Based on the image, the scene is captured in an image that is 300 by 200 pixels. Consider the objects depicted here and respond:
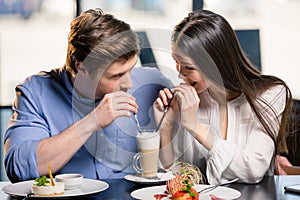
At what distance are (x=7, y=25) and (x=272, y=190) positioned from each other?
9.93ft

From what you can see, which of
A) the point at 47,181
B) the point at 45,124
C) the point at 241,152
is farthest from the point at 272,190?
the point at 45,124

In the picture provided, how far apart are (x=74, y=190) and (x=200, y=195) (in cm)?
40

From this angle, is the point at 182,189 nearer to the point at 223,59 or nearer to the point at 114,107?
the point at 114,107

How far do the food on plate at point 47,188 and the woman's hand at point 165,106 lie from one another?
54cm

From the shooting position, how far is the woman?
2305mm

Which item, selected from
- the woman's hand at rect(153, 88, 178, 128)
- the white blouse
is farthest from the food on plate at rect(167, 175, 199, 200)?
the woman's hand at rect(153, 88, 178, 128)

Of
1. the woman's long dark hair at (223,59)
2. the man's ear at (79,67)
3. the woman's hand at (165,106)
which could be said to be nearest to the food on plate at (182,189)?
the woman's hand at (165,106)

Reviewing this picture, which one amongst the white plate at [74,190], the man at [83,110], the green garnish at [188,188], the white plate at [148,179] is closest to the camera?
the green garnish at [188,188]

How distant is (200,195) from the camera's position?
200cm

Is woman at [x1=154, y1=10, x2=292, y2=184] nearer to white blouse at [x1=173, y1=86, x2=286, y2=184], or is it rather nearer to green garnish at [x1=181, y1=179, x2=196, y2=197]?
white blouse at [x1=173, y1=86, x2=286, y2=184]

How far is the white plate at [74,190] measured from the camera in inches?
78.5

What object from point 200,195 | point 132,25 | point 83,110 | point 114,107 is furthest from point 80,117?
point 132,25

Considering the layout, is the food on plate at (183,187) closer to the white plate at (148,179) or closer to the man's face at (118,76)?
the white plate at (148,179)

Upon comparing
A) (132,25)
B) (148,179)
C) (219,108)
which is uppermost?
(132,25)
